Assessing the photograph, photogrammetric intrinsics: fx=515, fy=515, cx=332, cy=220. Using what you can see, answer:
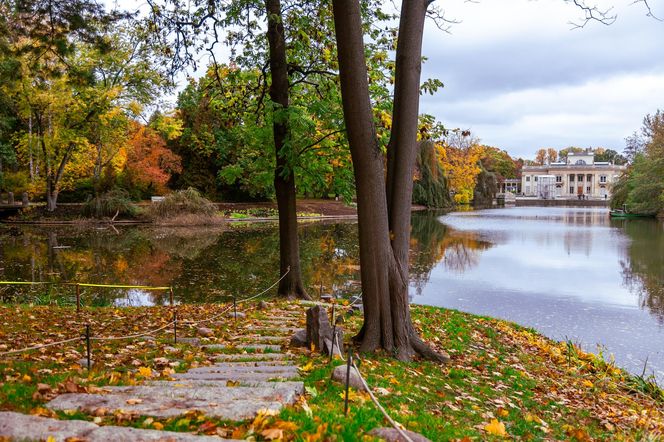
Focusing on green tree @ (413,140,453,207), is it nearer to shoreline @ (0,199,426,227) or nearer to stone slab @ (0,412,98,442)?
shoreline @ (0,199,426,227)

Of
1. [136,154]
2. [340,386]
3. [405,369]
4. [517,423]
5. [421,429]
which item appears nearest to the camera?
[421,429]

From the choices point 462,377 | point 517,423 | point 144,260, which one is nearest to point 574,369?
point 462,377

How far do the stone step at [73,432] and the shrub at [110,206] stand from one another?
3209cm

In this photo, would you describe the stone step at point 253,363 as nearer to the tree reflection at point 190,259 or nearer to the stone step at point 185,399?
the stone step at point 185,399

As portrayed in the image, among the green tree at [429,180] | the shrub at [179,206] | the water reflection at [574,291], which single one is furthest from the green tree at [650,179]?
the shrub at [179,206]

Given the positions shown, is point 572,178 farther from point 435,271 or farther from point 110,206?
point 435,271

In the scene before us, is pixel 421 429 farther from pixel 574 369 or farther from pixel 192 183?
pixel 192 183

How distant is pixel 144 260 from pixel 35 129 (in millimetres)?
23003

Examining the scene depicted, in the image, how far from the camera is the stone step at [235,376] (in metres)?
4.63

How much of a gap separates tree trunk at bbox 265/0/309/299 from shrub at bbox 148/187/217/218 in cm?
2273

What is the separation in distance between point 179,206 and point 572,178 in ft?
320

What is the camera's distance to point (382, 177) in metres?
6.86

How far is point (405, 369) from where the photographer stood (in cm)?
620

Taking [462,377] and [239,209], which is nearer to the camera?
[462,377]
